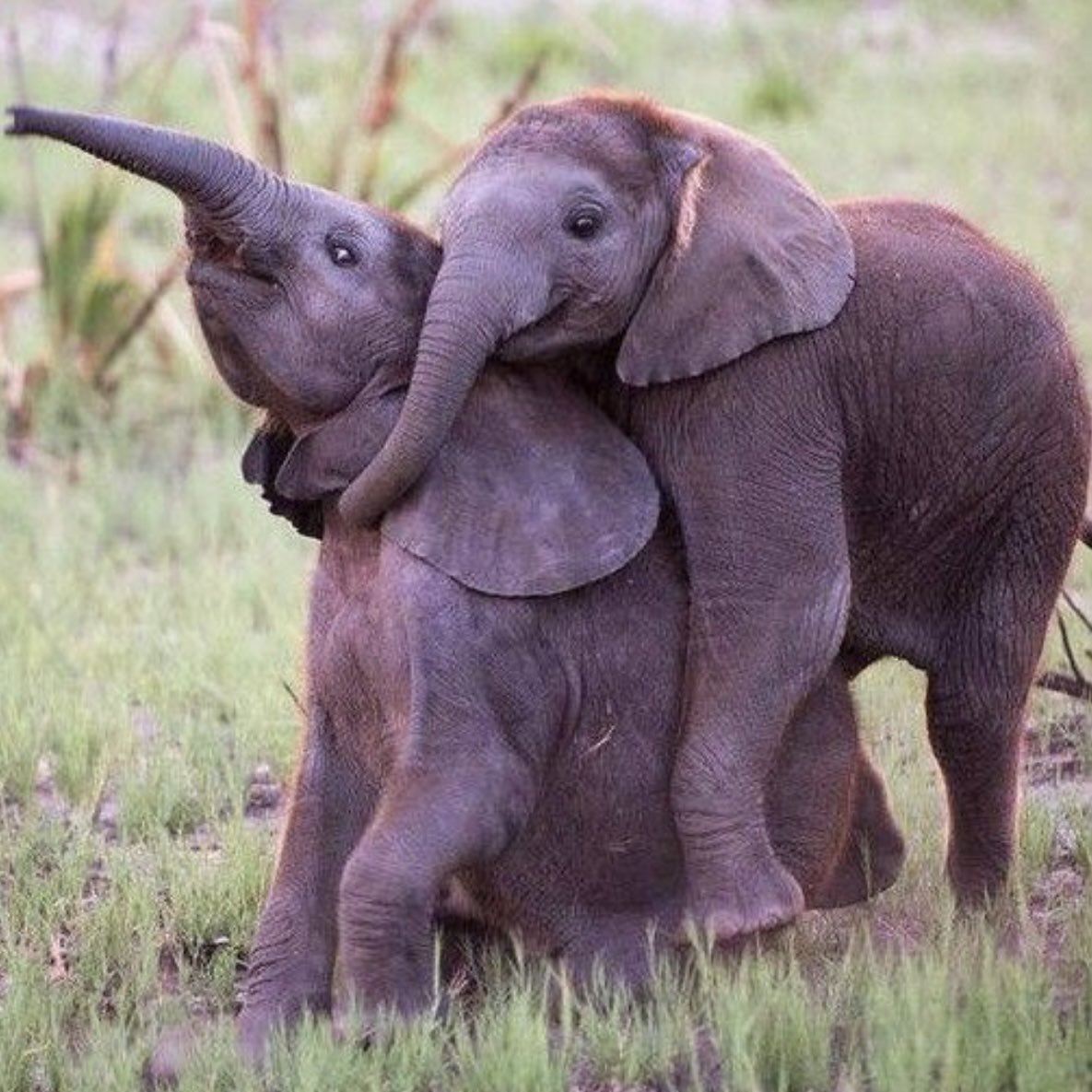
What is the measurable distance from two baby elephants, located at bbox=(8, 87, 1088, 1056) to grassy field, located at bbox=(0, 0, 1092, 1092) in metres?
0.22

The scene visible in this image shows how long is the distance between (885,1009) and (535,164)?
154cm

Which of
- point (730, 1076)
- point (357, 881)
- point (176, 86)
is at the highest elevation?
point (176, 86)

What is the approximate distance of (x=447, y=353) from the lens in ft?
15.7

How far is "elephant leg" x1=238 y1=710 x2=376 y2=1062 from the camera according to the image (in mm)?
5160

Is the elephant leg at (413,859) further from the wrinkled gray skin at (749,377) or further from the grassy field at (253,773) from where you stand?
the wrinkled gray skin at (749,377)

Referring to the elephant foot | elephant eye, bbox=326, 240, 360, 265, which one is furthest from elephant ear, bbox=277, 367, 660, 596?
the elephant foot

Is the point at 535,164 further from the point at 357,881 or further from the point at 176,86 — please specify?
the point at 176,86

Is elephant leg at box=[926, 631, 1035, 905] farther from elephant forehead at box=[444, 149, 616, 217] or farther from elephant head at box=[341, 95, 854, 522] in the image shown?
elephant forehead at box=[444, 149, 616, 217]

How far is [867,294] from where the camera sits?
5.21 m

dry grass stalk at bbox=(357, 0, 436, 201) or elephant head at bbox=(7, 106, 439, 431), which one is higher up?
dry grass stalk at bbox=(357, 0, 436, 201)

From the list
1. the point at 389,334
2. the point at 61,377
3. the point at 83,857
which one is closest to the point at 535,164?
the point at 389,334

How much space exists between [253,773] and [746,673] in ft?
6.55

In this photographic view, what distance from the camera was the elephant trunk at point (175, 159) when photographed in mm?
4809

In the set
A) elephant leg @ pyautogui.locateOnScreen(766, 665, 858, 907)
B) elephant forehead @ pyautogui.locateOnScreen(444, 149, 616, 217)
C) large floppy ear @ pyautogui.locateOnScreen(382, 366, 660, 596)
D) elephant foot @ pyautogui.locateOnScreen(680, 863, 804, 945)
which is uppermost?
elephant forehead @ pyautogui.locateOnScreen(444, 149, 616, 217)
